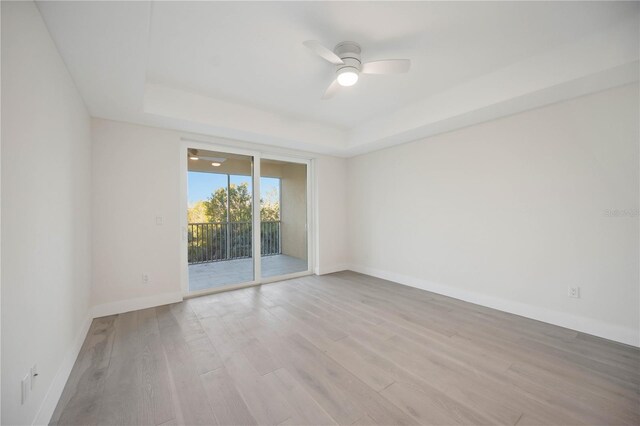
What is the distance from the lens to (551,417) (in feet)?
5.04

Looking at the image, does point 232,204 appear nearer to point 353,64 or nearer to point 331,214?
point 331,214

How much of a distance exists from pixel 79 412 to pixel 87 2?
247 cm

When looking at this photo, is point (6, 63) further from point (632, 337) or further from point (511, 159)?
point (632, 337)

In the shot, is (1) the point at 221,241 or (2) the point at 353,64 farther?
(1) the point at 221,241

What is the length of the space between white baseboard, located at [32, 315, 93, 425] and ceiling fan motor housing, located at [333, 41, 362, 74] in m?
3.16

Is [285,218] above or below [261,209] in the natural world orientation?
below

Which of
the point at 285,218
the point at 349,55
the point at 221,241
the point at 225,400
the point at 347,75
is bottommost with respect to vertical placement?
the point at 225,400

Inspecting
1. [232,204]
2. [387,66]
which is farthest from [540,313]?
[232,204]

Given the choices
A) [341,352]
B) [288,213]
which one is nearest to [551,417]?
[341,352]

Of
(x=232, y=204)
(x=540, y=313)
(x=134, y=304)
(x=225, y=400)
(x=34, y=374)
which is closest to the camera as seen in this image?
(x=34, y=374)

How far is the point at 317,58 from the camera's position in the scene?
2.46 m

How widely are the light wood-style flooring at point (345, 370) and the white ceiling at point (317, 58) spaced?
2.41 m

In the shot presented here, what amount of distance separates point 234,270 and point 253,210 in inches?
55.8

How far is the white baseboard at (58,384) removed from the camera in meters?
1.45
